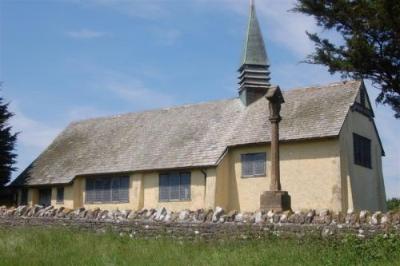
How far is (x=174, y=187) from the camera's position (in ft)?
95.8

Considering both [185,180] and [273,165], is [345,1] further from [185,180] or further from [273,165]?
[185,180]

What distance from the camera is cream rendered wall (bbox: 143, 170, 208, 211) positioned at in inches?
1109

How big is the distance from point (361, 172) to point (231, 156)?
641cm

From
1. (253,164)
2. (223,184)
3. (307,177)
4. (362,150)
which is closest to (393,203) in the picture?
(362,150)

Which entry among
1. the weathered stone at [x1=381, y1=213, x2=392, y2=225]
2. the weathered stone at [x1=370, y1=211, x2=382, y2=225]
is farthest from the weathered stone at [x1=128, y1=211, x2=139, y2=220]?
the weathered stone at [x1=381, y1=213, x2=392, y2=225]

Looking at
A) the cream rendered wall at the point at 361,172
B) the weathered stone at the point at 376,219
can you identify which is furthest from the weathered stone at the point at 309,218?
the cream rendered wall at the point at 361,172

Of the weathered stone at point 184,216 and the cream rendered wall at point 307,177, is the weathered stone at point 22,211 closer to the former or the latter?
the weathered stone at point 184,216

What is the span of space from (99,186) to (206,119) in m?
7.12

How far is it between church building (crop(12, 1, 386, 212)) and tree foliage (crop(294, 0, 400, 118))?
9.11 metres

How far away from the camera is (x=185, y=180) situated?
1141 inches

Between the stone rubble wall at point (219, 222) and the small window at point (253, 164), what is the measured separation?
11.8m

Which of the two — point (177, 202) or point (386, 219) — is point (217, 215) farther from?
point (177, 202)

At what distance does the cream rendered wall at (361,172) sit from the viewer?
2573cm

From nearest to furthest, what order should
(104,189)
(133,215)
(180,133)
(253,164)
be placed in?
(133,215), (253,164), (180,133), (104,189)
